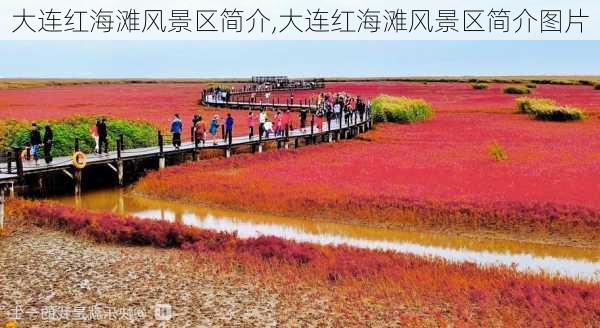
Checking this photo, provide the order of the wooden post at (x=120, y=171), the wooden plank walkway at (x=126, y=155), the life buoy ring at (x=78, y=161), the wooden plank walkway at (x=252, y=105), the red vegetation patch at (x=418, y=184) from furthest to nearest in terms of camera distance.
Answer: the wooden plank walkway at (x=252, y=105)
the wooden post at (x=120, y=171)
the life buoy ring at (x=78, y=161)
the wooden plank walkway at (x=126, y=155)
the red vegetation patch at (x=418, y=184)

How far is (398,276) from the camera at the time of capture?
14758mm

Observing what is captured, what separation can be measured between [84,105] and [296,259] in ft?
192

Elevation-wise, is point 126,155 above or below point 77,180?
above

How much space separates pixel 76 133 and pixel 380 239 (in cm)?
1585

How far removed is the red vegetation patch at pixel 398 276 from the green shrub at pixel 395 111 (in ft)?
122

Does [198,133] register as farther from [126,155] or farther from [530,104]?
[530,104]

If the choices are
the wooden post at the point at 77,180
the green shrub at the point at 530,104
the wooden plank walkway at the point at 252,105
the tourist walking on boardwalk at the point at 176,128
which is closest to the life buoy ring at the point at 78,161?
the wooden post at the point at 77,180

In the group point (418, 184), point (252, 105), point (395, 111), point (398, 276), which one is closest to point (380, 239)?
point (398, 276)

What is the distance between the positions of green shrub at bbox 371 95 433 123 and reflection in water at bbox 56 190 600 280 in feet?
104

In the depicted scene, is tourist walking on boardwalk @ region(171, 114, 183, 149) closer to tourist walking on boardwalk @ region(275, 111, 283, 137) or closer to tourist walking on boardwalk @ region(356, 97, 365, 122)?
tourist walking on boardwalk @ region(275, 111, 283, 137)

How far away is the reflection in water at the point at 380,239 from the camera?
1730 cm

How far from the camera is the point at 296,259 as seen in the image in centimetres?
1598

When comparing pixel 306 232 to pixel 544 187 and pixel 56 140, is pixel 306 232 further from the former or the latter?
pixel 56 140

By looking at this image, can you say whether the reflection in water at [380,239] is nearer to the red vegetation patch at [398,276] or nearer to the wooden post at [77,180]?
the wooden post at [77,180]
